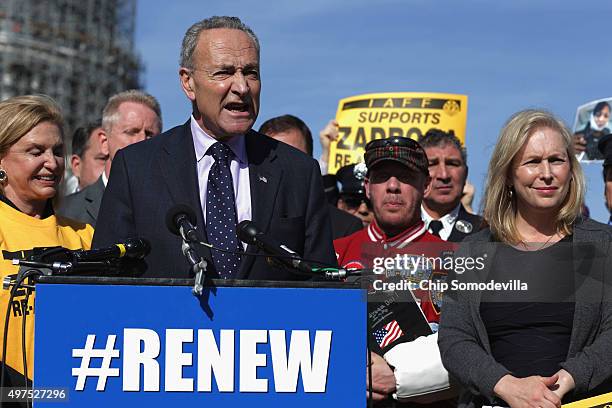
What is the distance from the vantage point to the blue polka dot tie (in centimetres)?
380

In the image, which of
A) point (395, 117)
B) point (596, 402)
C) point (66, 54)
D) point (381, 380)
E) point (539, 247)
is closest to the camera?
point (596, 402)

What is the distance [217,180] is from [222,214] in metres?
0.15

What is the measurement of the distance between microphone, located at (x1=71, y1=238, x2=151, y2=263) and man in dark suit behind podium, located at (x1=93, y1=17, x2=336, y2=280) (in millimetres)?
489

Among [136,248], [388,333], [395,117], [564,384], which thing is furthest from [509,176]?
[395,117]

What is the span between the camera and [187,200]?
3850mm

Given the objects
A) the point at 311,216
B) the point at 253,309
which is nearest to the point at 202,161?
the point at 311,216

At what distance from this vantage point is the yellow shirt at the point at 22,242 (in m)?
4.12

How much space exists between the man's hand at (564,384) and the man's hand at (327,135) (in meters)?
4.80

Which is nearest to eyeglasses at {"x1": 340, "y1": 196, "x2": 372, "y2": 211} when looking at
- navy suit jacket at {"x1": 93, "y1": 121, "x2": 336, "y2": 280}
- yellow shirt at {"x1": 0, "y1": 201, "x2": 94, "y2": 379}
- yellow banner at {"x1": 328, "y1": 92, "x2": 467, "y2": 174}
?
yellow banner at {"x1": 328, "y1": 92, "x2": 467, "y2": 174}

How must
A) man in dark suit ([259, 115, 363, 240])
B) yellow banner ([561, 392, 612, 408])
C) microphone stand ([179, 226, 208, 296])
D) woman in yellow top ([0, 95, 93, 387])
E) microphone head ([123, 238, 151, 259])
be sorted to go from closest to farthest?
microphone stand ([179, 226, 208, 296]) → microphone head ([123, 238, 151, 259]) → yellow banner ([561, 392, 612, 408]) → woman in yellow top ([0, 95, 93, 387]) → man in dark suit ([259, 115, 363, 240])

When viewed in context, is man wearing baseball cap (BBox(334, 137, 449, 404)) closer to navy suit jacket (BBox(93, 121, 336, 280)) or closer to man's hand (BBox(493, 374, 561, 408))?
navy suit jacket (BBox(93, 121, 336, 280))

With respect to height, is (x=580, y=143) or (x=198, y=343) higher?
(x=580, y=143)

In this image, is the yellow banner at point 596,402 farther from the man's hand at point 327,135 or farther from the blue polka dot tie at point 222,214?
the man's hand at point 327,135

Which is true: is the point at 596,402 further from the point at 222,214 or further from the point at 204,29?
the point at 204,29
